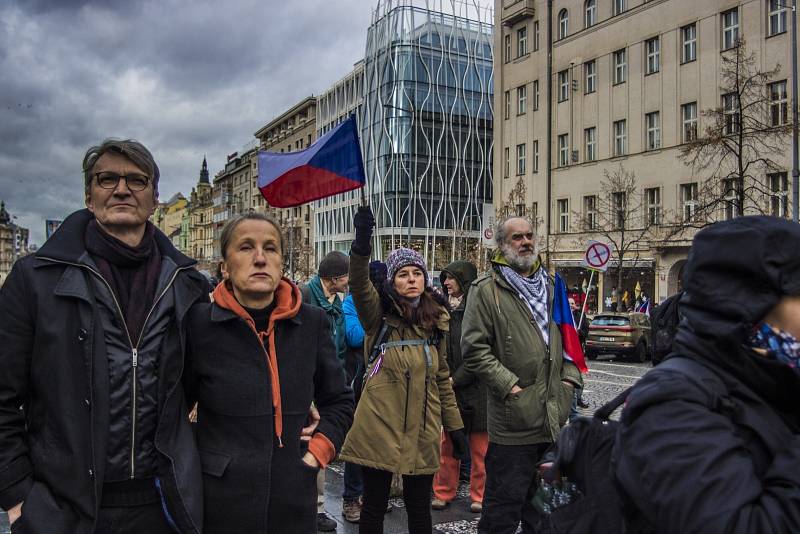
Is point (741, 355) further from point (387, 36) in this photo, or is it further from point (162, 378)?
point (387, 36)

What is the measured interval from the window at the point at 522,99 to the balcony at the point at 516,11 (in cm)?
455

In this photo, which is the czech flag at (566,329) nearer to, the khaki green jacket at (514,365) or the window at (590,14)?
the khaki green jacket at (514,365)

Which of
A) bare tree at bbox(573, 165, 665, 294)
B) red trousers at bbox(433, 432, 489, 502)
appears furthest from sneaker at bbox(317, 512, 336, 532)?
bare tree at bbox(573, 165, 665, 294)

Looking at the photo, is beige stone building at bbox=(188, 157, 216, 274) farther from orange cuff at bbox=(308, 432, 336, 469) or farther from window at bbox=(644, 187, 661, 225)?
orange cuff at bbox=(308, 432, 336, 469)

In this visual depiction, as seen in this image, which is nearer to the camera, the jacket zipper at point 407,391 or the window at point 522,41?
the jacket zipper at point 407,391

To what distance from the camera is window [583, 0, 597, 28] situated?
4088 cm

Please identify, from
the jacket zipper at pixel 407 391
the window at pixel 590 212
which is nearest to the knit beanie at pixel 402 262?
the jacket zipper at pixel 407 391

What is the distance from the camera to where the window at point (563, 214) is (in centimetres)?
4225

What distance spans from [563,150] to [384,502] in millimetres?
40726

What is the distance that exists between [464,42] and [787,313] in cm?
6777

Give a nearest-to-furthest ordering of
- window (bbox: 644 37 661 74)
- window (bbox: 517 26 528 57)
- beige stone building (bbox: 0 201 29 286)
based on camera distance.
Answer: window (bbox: 644 37 661 74), window (bbox: 517 26 528 57), beige stone building (bbox: 0 201 29 286)

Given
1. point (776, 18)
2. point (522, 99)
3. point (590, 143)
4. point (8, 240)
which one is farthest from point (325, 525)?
point (8, 240)

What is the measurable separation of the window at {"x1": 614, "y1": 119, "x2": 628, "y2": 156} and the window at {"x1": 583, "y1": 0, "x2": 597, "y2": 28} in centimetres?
649

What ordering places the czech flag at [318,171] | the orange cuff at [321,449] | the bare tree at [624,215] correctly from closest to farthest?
the orange cuff at [321,449]
the czech flag at [318,171]
the bare tree at [624,215]
